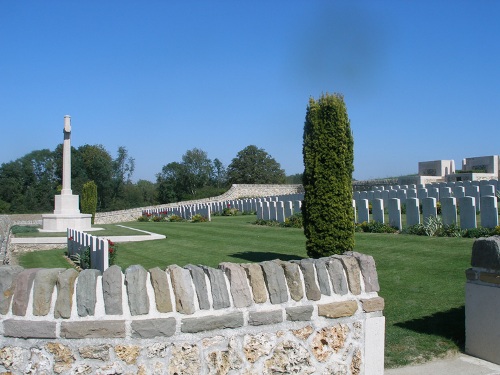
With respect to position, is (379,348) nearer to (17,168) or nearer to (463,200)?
(463,200)

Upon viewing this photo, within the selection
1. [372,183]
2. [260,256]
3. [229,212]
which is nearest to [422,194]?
[260,256]

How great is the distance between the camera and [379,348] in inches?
159

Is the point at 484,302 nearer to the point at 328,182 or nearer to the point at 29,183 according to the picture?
the point at 328,182

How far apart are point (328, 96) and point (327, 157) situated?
1270mm

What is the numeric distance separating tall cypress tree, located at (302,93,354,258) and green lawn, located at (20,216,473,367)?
39.0 inches

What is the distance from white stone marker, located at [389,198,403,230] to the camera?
1331cm

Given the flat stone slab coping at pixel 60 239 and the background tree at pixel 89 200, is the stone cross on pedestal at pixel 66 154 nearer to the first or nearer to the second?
the flat stone slab coping at pixel 60 239

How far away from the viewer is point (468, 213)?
11.3 meters

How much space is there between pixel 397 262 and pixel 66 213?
1514 centimetres

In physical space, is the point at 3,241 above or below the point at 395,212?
below

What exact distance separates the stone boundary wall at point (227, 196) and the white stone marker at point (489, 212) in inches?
1049

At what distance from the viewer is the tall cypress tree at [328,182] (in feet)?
30.9

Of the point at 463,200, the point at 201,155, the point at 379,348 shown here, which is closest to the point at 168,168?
the point at 201,155

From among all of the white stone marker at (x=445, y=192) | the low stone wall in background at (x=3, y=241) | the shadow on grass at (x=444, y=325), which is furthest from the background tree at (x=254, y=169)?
the shadow on grass at (x=444, y=325)
